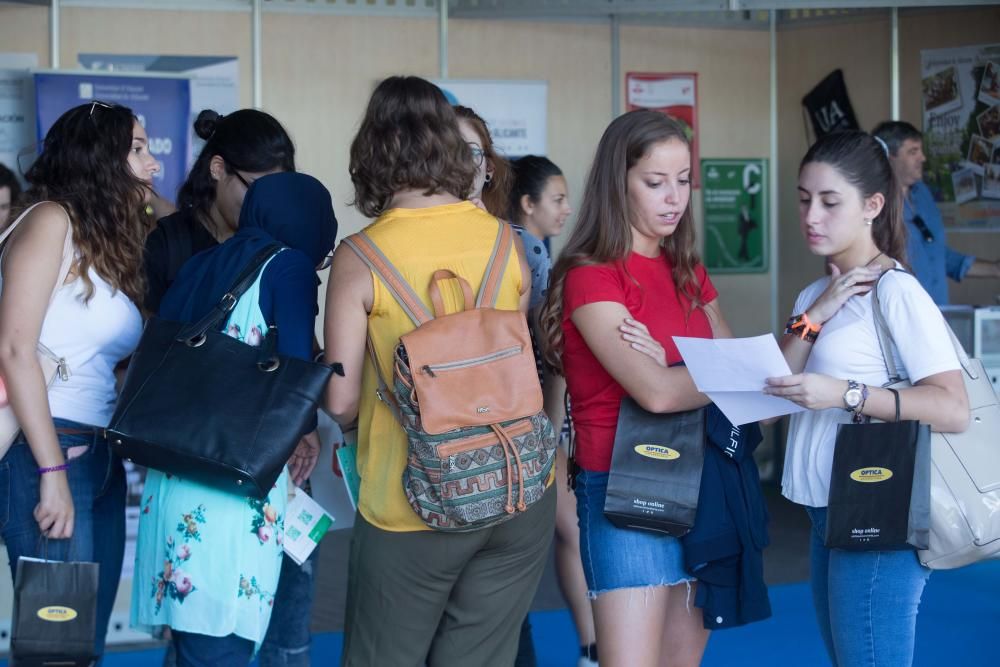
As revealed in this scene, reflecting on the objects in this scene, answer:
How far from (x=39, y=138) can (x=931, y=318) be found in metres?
4.24

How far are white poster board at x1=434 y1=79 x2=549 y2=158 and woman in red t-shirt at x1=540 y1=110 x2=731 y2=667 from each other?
12.0 feet

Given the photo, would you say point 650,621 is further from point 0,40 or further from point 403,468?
point 0,40

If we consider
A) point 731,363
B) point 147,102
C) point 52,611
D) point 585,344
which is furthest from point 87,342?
point 147,102

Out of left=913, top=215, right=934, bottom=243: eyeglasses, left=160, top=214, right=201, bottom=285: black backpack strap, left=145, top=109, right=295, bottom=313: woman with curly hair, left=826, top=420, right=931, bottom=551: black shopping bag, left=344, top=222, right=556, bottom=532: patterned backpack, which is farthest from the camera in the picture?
left=913, top=215, right=934, bottom=243: eyeglasses

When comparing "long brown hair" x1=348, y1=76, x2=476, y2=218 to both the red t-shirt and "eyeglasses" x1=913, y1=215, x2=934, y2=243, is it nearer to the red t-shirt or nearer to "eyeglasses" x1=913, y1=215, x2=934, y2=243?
the red t-shirt

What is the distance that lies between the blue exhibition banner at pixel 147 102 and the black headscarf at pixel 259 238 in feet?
9.79

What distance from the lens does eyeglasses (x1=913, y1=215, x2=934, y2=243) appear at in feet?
17.7

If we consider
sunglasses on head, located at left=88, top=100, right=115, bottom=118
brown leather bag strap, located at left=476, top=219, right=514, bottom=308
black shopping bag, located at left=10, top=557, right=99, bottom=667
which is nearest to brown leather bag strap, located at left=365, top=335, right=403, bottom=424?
brown leather bag strap, located at left=476, top=219, right=514, bottom=308

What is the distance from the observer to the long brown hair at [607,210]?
2329 millimetres

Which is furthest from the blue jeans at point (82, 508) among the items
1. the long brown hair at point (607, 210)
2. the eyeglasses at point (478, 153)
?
the eyeglasses at point (478, 153)

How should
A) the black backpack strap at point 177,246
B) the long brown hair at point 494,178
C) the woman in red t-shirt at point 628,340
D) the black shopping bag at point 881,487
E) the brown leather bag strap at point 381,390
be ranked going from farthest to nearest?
the long brown hair at point 494,178 → the black backpack strap at point 177,246 → the woman in red t-shirt at point 628,340 → the black shopping bag at point 881,487 → the brown leather bag strap at point 381,390

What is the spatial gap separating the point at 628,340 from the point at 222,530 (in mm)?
861

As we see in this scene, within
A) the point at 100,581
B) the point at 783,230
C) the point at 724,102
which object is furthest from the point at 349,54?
the point at 100,581

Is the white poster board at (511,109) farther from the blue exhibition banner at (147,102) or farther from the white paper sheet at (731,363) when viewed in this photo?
the white paper sheet at (731,363)
